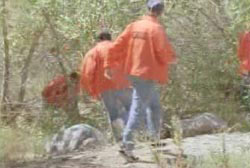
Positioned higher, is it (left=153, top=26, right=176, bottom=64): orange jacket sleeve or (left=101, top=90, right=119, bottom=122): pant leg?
(left=153, top=26, right=176, bottom=64): orange jacket sleeve

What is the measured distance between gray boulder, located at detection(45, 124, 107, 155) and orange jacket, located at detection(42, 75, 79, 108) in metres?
1.52

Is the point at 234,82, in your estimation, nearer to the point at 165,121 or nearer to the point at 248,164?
the point at 165,121

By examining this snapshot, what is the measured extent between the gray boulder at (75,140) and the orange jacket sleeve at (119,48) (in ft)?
5.78

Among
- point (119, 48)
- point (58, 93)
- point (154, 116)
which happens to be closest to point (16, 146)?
point (154, 116)

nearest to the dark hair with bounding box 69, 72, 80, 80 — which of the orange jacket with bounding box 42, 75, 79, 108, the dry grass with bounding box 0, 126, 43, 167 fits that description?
the orange jacket with bounding box 42, 75, 79, 108

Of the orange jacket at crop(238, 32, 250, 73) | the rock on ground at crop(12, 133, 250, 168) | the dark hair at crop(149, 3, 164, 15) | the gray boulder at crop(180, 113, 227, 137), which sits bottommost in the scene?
the gray boulder at crop(180, 113, 227, 137)

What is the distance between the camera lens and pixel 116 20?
10.1 metres

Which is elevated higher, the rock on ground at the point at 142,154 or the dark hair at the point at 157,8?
the dark hair at the point at 157,8

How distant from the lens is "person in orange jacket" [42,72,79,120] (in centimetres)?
1099

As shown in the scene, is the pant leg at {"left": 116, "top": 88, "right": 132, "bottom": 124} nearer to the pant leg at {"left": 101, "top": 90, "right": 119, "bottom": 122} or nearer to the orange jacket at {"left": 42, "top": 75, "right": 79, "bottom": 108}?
the pant leg at {"left": 101, "top": 90, "right": 119, "bottom": 122}

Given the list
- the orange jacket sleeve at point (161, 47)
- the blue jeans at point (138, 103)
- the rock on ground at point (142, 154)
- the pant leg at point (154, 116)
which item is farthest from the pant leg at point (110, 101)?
the orange jacket sleeve at point (161, 47)

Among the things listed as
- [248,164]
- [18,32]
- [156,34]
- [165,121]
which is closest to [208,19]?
[165,121]

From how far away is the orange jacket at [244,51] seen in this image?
10195mm

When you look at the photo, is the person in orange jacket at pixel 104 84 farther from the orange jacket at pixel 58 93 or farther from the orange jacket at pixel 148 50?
the orange jacket at pixel 58 93
